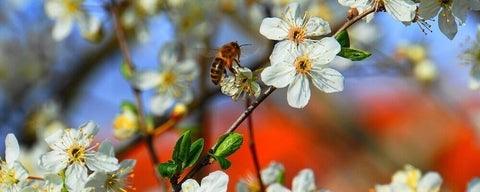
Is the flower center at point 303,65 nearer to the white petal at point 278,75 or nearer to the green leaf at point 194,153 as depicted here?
the white petal at point 278,75

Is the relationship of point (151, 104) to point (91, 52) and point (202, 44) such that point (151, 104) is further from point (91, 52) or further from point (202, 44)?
point (91, 52)

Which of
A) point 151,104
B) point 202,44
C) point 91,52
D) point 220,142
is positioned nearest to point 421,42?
point 202,44

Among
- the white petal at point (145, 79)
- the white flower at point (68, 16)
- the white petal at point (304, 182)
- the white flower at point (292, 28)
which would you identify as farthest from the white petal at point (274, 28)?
the white flower at point (68, 16)

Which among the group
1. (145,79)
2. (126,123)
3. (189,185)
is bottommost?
(189,185)

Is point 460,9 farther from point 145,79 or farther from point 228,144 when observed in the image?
point 145,79

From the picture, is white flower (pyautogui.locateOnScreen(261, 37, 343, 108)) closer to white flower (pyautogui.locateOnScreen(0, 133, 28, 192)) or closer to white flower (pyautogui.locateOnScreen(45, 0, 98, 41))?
white flower (pyautogui.locateOnScreen(0, 133, 28, 192))

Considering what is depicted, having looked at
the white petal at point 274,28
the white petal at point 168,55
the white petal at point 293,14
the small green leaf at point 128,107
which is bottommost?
the white petal at point 274,28

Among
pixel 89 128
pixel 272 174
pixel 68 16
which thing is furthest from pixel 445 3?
Result: pixel 68 16
